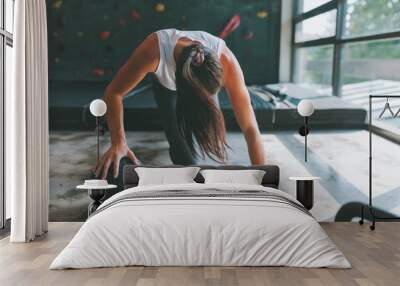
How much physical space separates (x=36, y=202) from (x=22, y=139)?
2.53 feet

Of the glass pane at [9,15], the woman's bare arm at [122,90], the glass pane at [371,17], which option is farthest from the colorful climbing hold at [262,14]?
the glass pane at [9,15]

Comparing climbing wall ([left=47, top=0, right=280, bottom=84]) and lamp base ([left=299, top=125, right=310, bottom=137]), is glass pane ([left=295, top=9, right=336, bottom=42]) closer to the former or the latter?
climbing wall ([left=47, top=0, right=280, bottom=84])

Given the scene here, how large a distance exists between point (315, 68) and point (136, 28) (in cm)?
241

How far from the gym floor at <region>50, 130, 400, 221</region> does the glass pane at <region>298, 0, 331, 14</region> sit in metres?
1.63

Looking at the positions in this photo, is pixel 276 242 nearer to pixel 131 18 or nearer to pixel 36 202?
pixel 36 202

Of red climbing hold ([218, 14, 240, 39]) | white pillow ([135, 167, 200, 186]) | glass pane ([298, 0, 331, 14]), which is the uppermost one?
glass pane ([298, 0, 331, 14])

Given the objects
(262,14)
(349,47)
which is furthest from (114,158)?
(349,47)

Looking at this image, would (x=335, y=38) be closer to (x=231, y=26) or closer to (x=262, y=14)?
(x=262, y=14)

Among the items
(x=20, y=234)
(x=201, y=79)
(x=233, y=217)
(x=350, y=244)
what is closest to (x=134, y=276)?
(x=233, y=217)

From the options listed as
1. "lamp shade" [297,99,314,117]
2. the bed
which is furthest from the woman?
the bed

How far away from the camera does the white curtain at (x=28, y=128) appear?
6168 mm

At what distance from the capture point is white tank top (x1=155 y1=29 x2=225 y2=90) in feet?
26.1

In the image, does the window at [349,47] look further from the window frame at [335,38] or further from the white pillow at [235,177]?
the white pillow at [235,177]

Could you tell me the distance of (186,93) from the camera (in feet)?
26.0
